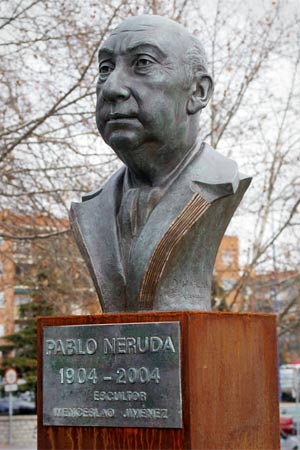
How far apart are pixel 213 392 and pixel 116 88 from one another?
5.96ft

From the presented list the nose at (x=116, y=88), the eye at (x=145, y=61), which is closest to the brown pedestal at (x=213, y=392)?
the nose at (x=116, y=88)

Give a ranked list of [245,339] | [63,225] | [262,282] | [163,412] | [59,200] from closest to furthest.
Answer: [163,412]
[245,339]
[59,200]
[63,225]
[262,282]

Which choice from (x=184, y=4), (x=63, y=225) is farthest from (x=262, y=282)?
(x=184, y=4)

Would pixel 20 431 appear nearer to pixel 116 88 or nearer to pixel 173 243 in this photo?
pixel 173 243

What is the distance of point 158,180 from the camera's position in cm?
527

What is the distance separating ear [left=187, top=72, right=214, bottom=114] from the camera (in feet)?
17.1

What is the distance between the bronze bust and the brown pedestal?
0.35 metres

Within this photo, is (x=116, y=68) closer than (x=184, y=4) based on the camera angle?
Yes

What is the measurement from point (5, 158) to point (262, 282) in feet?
18.9

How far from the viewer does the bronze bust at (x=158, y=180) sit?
16.4 ft

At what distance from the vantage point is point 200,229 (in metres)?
5.08

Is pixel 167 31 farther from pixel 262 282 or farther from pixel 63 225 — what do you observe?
pixel 262 282

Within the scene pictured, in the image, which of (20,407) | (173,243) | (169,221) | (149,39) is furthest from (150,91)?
(20,407)

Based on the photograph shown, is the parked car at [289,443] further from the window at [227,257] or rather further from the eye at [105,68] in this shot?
the eye at [105,68]
